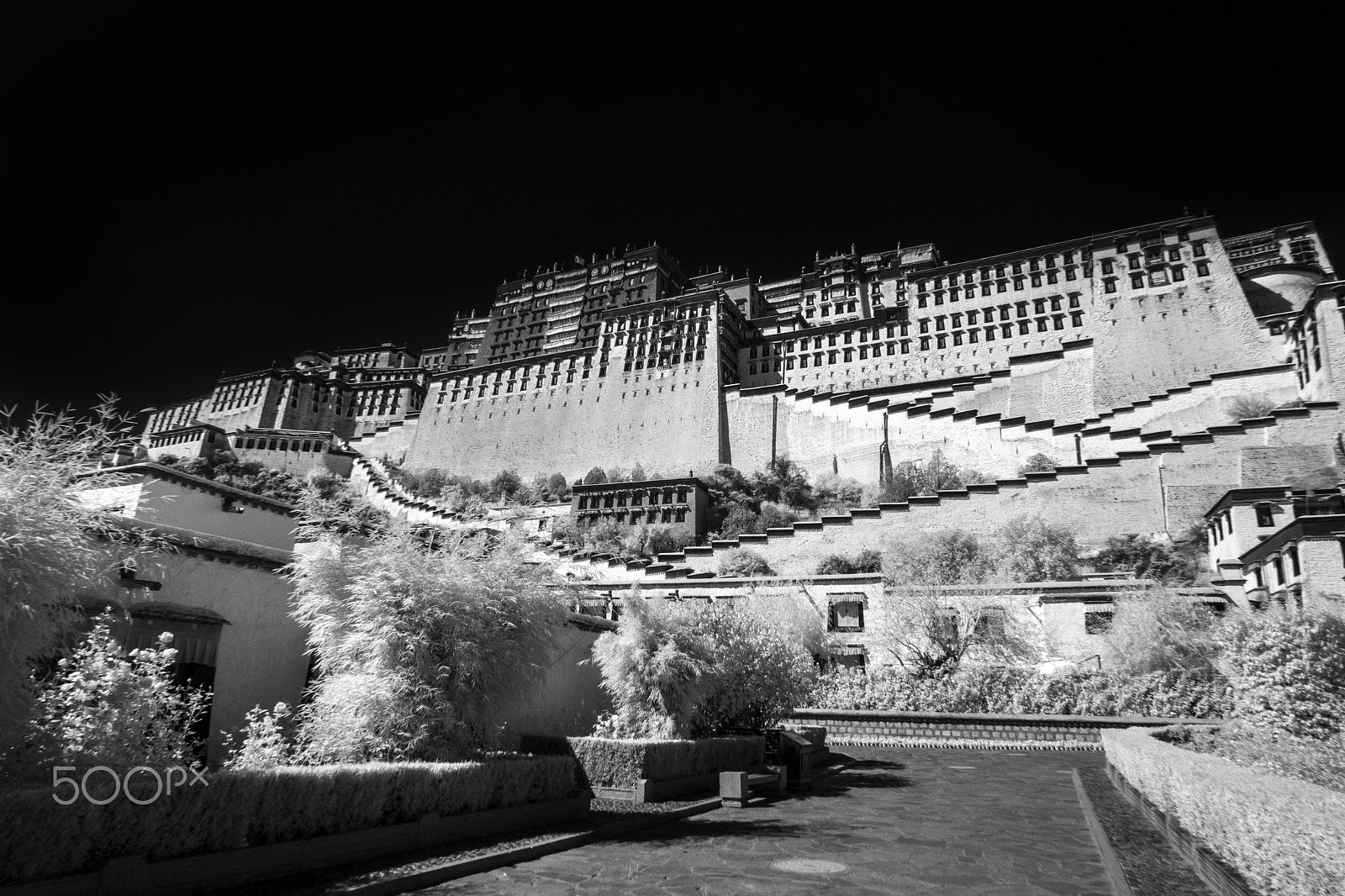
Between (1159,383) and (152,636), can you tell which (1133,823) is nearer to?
(152,636)

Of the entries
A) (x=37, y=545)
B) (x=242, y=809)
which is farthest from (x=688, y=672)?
(x=37, y=545)

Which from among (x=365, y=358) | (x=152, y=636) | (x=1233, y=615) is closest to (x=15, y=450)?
(x=152, y=636)

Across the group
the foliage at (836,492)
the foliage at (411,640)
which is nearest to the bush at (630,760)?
the foliage at (411,640)

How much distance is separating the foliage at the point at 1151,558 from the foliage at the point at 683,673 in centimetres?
1839

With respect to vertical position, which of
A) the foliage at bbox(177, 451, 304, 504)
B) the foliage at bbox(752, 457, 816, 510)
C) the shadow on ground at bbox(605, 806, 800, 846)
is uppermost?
the foliage at bbox(177, 451, 304, 504)

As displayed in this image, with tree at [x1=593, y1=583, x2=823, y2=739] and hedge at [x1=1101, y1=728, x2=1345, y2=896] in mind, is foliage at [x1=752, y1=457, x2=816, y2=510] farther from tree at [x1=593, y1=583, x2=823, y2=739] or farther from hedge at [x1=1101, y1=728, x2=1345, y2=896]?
hedge at [x1=1101, y1=728, x2=1345, y2=896]

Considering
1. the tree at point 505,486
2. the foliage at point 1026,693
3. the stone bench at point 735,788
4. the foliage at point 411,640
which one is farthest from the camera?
the tree at point 505,486

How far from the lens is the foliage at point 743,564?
36094 millimetres

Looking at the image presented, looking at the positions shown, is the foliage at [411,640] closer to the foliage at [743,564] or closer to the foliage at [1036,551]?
the foliage at [1036,551]

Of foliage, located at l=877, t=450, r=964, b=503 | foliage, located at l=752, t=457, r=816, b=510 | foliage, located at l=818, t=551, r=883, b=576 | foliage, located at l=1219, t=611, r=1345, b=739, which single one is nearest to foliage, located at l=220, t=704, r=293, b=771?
foliage, located at l=1219, t=611, r=1345, b=739

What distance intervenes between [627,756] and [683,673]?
7.72ft

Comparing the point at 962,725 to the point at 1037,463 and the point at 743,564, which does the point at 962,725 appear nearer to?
the point at 743,564

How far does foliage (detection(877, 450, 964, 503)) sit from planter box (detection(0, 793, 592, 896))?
36781mm

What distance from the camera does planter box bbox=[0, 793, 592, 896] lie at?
575 cm
